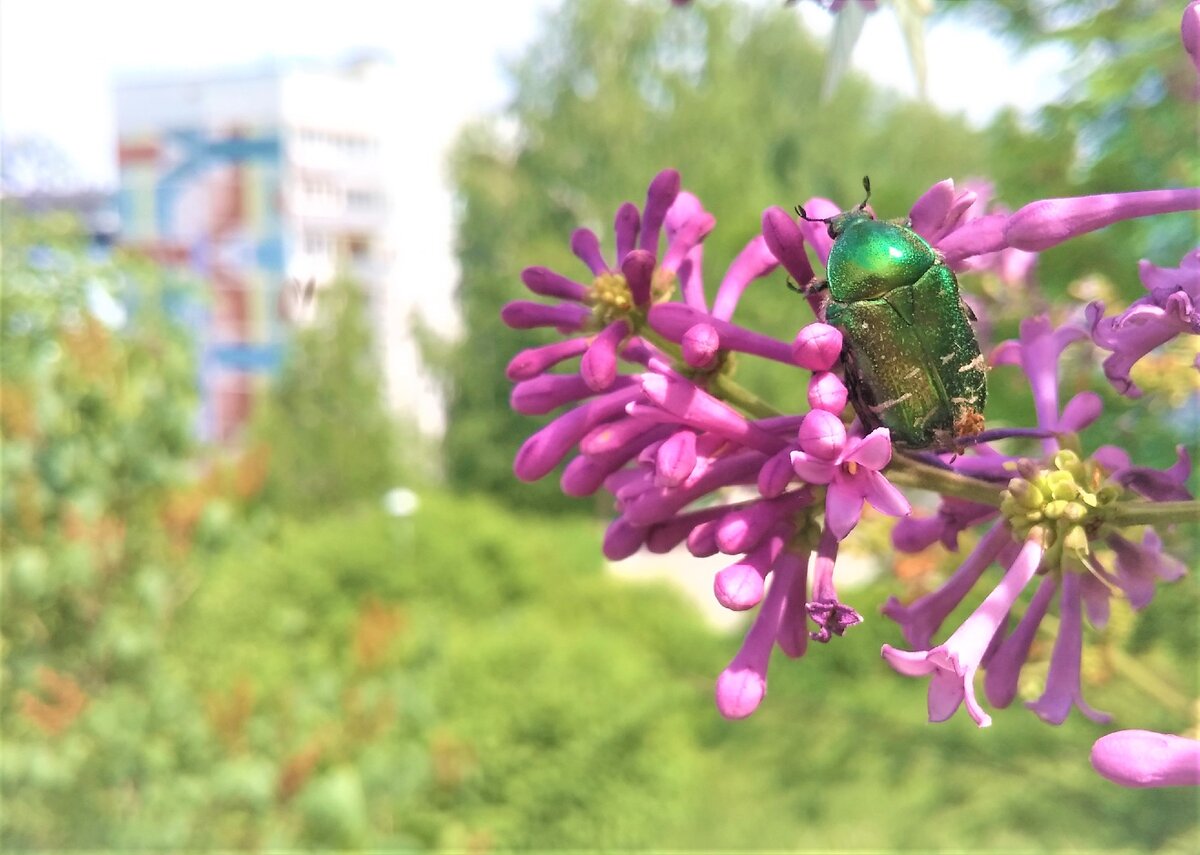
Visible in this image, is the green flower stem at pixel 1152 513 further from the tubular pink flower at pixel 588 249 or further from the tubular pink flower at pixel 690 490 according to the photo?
the tubular pink flower at pixel 588 249

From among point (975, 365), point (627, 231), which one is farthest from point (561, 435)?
point (975, 365)

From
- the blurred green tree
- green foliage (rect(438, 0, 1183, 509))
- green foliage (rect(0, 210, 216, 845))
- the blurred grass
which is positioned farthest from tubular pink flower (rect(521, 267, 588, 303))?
the blurred green tree

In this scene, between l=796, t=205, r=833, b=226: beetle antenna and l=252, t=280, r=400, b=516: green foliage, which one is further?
l=252, t=280, r=400, b=516: green foliage

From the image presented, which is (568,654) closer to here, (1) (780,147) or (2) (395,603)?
(2) (395,603)

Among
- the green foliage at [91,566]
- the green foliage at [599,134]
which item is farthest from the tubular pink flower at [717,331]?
the green foliage at [599,134]

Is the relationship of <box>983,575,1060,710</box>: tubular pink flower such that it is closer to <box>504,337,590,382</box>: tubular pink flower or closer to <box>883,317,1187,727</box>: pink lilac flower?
<box>883,317,1187,727</box>: pink lilac flower

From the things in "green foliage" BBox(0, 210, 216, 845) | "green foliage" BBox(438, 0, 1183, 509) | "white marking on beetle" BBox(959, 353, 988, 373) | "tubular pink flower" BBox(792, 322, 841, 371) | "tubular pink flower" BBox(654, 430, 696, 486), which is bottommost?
"green foliage" BBox(0, 210, 216, 845)
